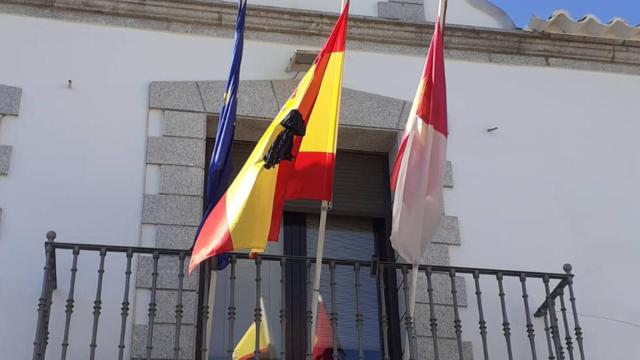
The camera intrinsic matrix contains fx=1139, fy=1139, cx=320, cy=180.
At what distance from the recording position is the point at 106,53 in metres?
7.45

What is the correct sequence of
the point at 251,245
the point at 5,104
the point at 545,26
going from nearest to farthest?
the point at 251,245
the point at 5,104
the point at 545,26

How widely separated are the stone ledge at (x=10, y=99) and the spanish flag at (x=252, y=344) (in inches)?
78.7

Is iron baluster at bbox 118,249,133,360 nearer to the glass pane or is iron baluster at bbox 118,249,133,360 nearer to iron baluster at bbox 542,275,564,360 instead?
the glass pane


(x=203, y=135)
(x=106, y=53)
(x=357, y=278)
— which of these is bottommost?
(x=357, y=278)

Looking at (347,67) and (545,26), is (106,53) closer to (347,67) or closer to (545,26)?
(347,67)

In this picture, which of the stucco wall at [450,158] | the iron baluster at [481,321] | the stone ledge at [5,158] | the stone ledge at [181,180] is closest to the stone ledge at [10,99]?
the stucco wall at [450,158]

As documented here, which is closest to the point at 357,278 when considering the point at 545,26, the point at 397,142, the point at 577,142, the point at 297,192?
the point at 297,192

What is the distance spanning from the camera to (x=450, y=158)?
7.53 meters

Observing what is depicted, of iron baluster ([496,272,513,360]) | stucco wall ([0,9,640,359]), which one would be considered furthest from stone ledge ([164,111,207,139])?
iron baluster ([496,272,513,360])

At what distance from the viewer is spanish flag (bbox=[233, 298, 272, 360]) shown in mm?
6441

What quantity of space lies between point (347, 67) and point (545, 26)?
1.50 m

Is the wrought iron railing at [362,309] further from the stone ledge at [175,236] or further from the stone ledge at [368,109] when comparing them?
the stone ledge at [368,109]

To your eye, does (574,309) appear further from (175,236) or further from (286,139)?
(175,236)

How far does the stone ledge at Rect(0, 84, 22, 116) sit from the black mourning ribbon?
6.19 feet
